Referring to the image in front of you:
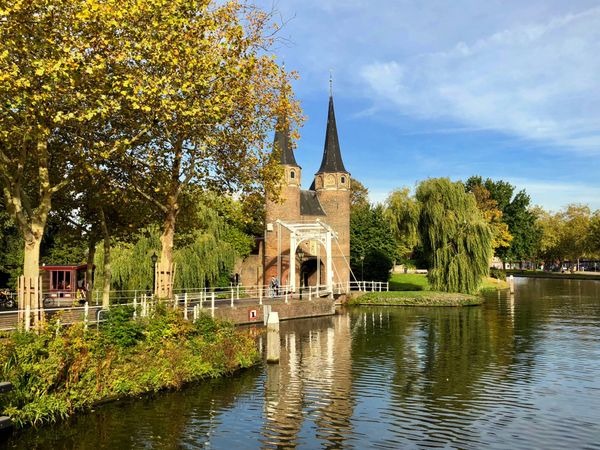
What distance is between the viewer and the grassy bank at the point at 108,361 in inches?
438

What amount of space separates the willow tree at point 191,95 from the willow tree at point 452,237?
2454 cm

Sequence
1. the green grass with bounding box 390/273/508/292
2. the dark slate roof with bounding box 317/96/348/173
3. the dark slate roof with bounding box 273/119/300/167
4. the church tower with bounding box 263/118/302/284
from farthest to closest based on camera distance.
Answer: the green grass with bounding box 390/273/508/292, the dark slate roof with bounding box 317/96/348/173, the dark slate roof with bounding box 273/119/300/167, the church tower with bounding box 263/118/302/284

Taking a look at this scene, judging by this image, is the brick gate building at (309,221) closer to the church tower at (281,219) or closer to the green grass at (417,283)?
the church tower at (281,219)

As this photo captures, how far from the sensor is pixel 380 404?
12.9m

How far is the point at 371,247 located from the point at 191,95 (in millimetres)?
38916

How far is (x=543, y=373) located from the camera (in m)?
16.2

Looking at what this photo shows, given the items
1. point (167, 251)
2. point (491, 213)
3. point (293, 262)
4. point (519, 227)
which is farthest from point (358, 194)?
point (167, 251)

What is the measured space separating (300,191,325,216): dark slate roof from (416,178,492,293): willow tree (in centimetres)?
812

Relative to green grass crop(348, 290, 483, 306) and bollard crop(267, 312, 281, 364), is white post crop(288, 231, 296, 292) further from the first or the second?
bollard crop(267, 312, 281, 364)

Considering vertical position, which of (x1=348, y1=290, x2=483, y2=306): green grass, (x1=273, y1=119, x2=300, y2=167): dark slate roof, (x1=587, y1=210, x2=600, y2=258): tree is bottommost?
(x1=348, y1=290, x2=483, y2=306): green grass

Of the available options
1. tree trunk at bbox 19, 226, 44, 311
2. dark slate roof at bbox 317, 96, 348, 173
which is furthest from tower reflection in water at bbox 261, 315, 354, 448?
dark slate roof at bbox 317, 96, 348, 173

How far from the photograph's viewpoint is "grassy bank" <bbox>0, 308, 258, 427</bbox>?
36.5 ft

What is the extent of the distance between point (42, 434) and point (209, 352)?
18.5 feet

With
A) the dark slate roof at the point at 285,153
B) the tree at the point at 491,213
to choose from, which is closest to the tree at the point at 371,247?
the dark slate roof at the point at 285,153
